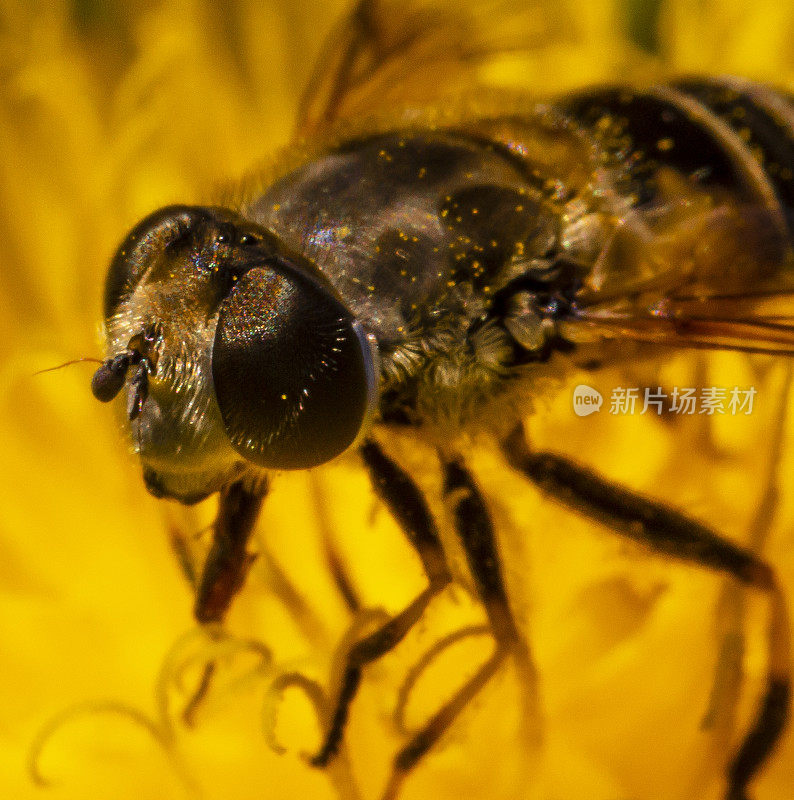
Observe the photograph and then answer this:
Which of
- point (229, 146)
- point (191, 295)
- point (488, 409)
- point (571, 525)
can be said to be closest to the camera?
point (191, 295)

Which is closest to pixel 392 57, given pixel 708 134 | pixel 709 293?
pixel 708 134

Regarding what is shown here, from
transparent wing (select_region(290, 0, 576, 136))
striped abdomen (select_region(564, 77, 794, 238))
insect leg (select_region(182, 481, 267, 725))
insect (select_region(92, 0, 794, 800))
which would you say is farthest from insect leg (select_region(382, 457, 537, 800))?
transparent wing (select_region(290, 0, 576, 136))

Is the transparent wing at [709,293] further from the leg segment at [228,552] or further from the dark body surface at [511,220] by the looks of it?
the leg segment at [228,552]

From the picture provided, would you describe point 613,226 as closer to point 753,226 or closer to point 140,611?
point 753,226

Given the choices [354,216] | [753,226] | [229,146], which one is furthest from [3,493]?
[753,226]

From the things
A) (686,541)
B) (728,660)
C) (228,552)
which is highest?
(228,552)

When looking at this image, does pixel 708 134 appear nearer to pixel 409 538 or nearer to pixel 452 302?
pixel 452 302
